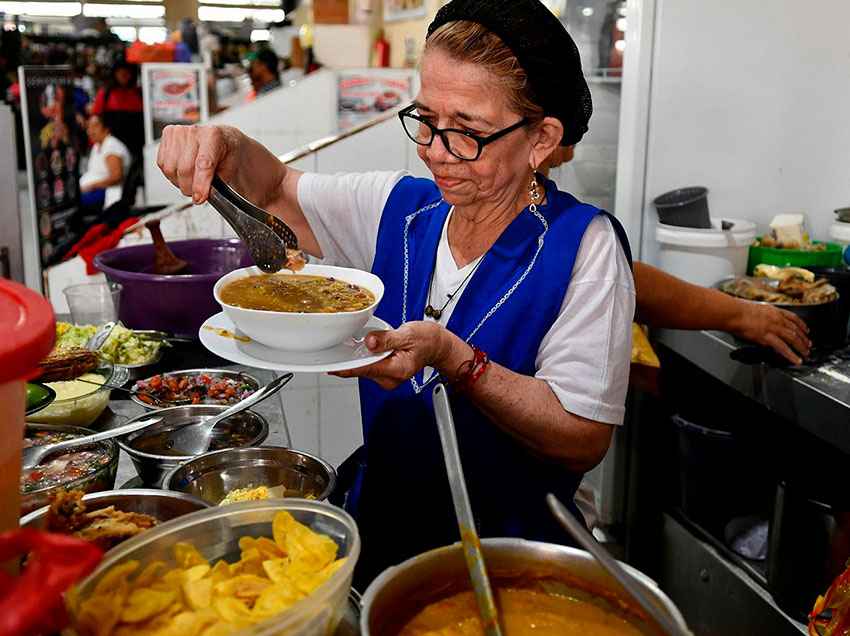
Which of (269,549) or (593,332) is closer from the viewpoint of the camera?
(269,549)

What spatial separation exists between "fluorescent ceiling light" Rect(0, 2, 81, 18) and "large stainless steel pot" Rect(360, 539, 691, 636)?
23494 millimetres

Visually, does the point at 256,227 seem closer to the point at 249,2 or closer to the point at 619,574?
the point at 619,574

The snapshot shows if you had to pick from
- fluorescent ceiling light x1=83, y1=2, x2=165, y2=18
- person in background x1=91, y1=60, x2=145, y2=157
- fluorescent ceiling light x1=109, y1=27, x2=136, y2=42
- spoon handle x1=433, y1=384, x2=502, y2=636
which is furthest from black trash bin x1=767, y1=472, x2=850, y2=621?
fluorescent ceiling light x1=109, y1=27, x2=136, y2=42

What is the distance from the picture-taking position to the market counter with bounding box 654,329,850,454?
238 centimetres

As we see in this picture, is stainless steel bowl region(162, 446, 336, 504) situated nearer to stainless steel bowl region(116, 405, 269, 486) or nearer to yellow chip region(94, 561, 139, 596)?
stainless steel bowl region(116, 405, 269, 486)

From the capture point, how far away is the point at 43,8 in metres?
21.9

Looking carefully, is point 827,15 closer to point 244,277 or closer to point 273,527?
point 244,277

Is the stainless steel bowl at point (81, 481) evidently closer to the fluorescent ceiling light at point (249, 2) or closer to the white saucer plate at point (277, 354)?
the white saucer plate at point (277, 354)

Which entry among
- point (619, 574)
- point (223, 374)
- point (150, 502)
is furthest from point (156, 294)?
point (619, 574)

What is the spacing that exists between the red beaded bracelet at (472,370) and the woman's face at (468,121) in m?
0.36

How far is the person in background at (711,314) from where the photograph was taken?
2238 mm

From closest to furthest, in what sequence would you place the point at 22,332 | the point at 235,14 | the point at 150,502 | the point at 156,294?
the point at 22,332 → the point at 150,502 → the point at 156,294 → the point at 235,14

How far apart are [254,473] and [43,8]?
24101 mm

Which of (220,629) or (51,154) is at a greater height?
(51,154)
